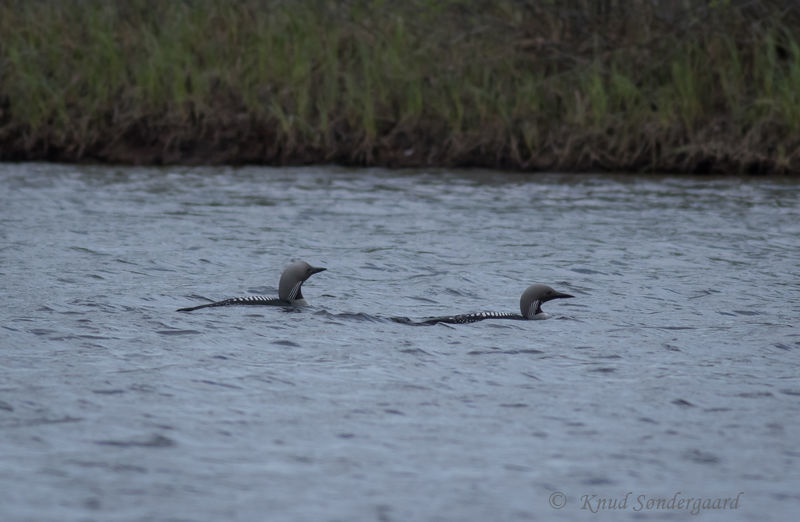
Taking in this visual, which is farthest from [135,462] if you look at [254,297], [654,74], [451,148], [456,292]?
[654,74]

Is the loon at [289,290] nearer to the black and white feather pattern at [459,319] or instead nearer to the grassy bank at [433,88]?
the black and white feather pattern at [459,319]

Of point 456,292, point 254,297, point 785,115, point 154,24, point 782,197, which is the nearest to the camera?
point 254,297

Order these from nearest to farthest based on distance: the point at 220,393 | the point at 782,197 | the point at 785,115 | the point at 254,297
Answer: the point at 220,393 → the point at 254,297 → the point at 782,197 → the point at 785,115

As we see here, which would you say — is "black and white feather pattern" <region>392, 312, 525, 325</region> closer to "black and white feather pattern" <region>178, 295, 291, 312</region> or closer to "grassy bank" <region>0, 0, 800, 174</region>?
"black and white feather pattern" <region>178, 295, 291, 312</region>

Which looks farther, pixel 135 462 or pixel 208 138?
pixel 208 138

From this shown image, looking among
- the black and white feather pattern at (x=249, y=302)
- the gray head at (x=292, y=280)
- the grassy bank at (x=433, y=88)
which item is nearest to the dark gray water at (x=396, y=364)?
the black and white feather pattern at (x=249, y=302)

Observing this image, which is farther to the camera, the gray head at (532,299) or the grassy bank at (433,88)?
the grassy bank at (433,88)

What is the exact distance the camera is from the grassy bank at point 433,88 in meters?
14.1

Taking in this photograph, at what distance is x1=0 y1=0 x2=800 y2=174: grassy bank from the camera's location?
46.1 ft

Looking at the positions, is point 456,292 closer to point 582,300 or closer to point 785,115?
point 582,300

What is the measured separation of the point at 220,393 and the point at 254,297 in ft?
6.99

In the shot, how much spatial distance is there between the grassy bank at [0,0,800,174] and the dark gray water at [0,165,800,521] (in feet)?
8.30

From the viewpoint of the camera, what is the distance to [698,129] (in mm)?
14047

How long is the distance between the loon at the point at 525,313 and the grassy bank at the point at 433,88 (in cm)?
667
